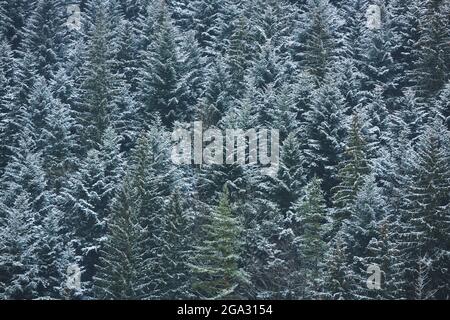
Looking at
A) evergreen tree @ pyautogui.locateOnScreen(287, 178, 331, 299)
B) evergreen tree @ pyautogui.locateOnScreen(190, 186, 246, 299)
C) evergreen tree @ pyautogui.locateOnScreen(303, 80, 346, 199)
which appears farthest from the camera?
evergreen tree @ pyautogui.locateOnScreen(303, 80, 346, 199)

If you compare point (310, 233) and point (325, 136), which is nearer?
point (310, 233)

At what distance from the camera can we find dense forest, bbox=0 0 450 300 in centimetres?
3800

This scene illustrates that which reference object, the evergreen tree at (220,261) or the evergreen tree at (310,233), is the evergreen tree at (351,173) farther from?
the evergreen tree at (220,261)

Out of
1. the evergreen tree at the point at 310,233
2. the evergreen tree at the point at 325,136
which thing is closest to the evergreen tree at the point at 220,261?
the evergreen tree at the point at 310,233

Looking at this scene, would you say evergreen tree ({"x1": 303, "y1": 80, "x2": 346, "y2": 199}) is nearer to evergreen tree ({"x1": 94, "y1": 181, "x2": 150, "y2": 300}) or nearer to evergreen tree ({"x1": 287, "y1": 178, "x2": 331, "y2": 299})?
evergreen tree ({"x1": 287, "y1": 178, "x2": 331, "y2": 299})

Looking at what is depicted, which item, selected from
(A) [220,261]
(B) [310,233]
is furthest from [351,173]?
(A) [220,261]

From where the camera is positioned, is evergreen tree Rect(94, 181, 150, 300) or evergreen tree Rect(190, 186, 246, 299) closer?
evergreen tree Rect(190, 186, 246, 299)

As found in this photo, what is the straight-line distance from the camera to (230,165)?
4412 cm

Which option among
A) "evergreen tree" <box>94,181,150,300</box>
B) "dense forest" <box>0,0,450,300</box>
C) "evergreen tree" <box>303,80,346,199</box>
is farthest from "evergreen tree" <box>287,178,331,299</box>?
"evergreen tree" <box>94,181,150,300</box>

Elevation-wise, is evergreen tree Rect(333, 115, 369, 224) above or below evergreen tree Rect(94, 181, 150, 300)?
above

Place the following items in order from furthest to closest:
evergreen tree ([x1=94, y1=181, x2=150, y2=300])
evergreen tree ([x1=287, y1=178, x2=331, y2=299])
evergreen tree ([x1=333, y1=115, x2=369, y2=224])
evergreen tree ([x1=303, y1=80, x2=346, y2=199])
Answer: evergreen tree ([x1=303, y1=80, x2=346, y2=199]), evergreen tree ([x1=333, y1=115, x2=369, y2=224]), evergreen tree ([x1=287, y1=178, x2=331, y2=299]), evergreen tree ([x1=94, y1=181, x2=150, y2=300])

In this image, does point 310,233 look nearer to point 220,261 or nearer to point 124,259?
point 220,261
